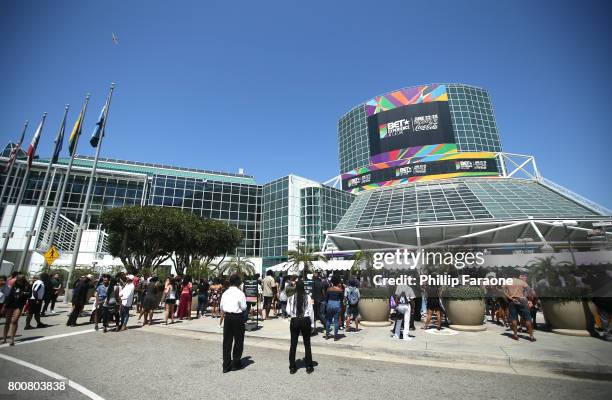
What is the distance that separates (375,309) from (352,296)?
1446 mm

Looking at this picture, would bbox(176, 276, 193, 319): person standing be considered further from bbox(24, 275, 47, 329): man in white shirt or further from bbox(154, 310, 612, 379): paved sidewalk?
bbox(24, 275, 47, 329): man in white shirt

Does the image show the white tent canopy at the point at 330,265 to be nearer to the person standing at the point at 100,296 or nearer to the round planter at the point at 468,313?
the round planter at the point at 468,313

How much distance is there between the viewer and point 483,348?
7.57 meters

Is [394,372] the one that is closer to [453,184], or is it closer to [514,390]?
[514,390]

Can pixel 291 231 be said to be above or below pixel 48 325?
above

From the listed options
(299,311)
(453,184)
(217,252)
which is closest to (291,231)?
(217,252)

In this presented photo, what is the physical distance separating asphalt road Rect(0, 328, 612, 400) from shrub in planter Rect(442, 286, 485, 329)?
4405mm

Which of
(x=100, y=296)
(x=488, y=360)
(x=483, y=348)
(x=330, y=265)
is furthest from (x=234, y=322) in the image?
(x=330, y=265)

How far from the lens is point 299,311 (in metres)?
6.11

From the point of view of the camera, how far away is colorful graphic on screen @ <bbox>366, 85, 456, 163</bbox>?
63.7 metres

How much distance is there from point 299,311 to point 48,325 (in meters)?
11.8

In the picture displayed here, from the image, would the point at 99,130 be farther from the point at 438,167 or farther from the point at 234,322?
the point at 438,167

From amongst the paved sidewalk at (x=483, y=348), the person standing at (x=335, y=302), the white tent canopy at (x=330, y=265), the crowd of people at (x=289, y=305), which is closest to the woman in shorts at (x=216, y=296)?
the crowd of people at (x=289, y=305)

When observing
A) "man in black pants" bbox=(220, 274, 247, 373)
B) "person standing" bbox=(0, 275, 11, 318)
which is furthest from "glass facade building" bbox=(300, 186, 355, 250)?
"man in black pants" bbox=(220, 274, 247, 373)
